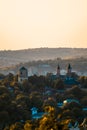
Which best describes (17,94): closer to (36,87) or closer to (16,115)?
(36,87)

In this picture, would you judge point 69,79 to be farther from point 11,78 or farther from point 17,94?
point 17,94

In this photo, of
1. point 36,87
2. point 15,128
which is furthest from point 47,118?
point 36,87

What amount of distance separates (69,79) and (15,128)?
5380 centimetres

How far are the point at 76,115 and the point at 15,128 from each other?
65.6ft

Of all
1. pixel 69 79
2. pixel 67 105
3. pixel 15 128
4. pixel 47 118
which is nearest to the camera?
pixel 47 118

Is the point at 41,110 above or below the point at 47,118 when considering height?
below

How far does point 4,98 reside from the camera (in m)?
71.1

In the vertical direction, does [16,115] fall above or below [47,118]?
below

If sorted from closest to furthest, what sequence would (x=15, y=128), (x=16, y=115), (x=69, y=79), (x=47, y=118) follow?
(x=47, y=118) → (x=15, y=128) → (x=16, y=115) → (x=69, y=79)

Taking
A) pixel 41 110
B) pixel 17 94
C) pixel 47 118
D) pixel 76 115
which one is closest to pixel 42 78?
pixel 17 94

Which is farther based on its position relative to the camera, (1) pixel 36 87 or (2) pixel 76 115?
(1) pixel 36 87

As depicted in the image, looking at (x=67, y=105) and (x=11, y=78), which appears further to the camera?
(x=11, y=78)

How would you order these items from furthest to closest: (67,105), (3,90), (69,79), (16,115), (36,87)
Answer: (69,79), (36,87), (3,90), (67,105), (16,115)

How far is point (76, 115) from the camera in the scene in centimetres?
6538
